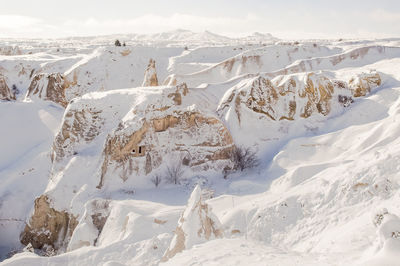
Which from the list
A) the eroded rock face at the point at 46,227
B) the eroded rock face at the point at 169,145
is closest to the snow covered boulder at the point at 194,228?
the eroded rock face at the point at 169,145

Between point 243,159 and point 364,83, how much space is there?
14.5m

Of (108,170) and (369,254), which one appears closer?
(369,254)

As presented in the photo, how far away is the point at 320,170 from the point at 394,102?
1162 centimetres

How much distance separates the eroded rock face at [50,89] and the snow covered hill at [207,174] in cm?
20

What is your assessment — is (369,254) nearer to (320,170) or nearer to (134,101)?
(320,170)

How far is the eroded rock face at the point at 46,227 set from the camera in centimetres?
1731

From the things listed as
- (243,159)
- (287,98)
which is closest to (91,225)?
(243,159)

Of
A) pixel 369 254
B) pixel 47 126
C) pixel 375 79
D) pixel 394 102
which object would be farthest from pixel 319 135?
pixel 47 126

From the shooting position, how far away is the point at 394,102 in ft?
74.2

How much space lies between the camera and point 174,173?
19078 mm

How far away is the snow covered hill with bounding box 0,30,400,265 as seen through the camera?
32.9 feet

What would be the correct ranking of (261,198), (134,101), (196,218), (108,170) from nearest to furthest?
1. (196,218)
2. (261,198)
3. (108,170)
4. (134,101)

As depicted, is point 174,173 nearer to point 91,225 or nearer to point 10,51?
point 91,225

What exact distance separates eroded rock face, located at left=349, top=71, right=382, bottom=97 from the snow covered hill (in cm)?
9
